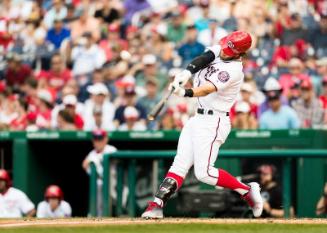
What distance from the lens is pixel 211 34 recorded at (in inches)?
617

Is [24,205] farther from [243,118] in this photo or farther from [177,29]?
[177,29]

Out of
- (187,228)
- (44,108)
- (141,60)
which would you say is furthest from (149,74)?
(187,228)

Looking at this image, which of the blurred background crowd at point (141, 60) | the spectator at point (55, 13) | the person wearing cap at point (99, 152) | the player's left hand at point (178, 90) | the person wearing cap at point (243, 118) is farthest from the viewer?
the spectator at point (55, 13)

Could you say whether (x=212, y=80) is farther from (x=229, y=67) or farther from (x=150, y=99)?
(x=150, y=99)

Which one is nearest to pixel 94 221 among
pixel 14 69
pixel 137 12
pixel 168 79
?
pixel 168 79

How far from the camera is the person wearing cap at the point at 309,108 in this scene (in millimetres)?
12906

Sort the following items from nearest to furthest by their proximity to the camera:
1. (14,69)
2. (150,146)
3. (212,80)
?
(212,80)
(150,146)
(14,69)

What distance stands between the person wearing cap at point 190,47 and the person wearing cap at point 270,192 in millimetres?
3745

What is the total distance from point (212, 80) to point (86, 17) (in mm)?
8923

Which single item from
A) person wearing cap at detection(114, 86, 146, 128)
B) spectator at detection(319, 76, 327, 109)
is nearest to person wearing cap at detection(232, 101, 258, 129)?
spectator at detection(319, 76, 327, 109)

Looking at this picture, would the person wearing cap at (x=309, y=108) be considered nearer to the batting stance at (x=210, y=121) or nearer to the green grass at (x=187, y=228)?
the batting stance at (x=210, y=121)

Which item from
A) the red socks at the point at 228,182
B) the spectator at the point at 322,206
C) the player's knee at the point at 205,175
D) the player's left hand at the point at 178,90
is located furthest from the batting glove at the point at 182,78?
the spectator at the point at 322,206

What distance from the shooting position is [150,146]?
1320cm

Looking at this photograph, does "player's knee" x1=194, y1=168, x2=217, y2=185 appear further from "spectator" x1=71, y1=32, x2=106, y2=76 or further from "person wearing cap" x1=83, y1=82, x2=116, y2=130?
"spectator" x1=71, y1=32, x2=106, y2=76
